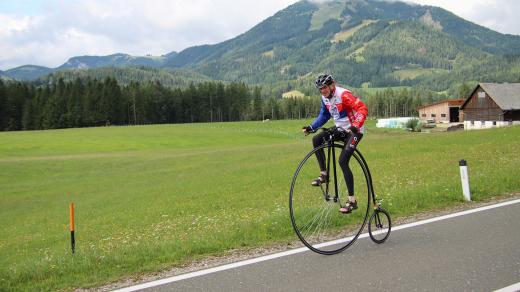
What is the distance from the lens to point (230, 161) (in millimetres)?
42844

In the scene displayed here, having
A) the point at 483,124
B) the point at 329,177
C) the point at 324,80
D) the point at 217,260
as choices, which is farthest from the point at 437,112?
the point at 217,260

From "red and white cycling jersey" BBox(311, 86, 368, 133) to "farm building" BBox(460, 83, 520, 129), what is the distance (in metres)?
79.0

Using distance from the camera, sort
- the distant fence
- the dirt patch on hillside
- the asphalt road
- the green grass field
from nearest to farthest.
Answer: the asphalt road, the dirt patch on hillside, the green grass field, the distant fence

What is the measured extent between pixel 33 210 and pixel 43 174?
18112mm

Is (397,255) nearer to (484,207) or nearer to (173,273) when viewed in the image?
(173,273)

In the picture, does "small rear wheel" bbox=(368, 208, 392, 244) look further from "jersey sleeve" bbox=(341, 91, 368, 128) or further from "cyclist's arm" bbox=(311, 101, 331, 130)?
"cyclist's arm" bbox=(311, 101, 331, 130)

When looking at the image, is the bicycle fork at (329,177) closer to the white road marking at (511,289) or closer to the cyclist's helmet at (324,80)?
the cyclist's helmet at (324,80)

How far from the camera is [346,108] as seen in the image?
7727 millimetres

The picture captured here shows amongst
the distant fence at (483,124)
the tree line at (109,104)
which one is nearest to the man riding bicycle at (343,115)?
the distant fence at (483,124)

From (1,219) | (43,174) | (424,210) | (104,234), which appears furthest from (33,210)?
(424,210)

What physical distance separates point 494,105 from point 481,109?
3.65 meters

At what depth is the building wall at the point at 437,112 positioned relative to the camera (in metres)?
127

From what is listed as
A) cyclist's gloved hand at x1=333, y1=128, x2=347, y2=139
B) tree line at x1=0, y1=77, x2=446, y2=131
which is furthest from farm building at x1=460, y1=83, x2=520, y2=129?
tree line at x1=0, y1=77, x2=446, y2=131

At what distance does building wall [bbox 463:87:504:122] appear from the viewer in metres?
83.0
